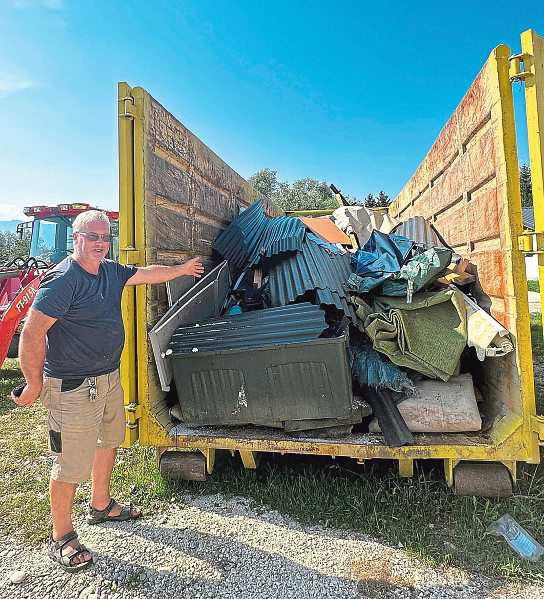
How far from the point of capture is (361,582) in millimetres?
1920

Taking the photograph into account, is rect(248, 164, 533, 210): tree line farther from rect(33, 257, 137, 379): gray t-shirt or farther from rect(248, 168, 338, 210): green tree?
rect(33, 257, 137, 379): gray t-shirt

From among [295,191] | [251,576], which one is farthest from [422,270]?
[295,191]

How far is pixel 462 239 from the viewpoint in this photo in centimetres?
319

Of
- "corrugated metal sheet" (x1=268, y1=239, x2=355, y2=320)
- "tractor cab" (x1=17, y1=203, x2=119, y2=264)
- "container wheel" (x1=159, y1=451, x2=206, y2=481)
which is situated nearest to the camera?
"container wheel" (x1=159, y1=451, x2=206, y2=481)

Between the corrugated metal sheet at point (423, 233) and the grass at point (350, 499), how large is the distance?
6.13 feet

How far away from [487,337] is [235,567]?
5.69 feet

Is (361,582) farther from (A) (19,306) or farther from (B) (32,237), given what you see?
(B) (32,237)

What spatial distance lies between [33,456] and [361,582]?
271 cm

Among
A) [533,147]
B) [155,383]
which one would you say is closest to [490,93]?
[533,147]

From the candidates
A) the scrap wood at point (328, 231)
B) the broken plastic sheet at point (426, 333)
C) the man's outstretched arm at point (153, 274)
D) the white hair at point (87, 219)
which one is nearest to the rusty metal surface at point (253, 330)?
the man's outstretched arm at point (153, 274)

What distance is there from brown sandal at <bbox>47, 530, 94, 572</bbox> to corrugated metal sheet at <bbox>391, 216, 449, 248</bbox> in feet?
10.6

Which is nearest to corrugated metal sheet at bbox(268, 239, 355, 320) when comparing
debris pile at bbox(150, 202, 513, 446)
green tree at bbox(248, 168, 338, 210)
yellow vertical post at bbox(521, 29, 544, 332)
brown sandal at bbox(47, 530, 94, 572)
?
debris pile at bbox(150, 202, 513, 446)

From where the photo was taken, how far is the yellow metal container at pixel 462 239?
2.17 metres

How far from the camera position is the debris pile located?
2.30m
